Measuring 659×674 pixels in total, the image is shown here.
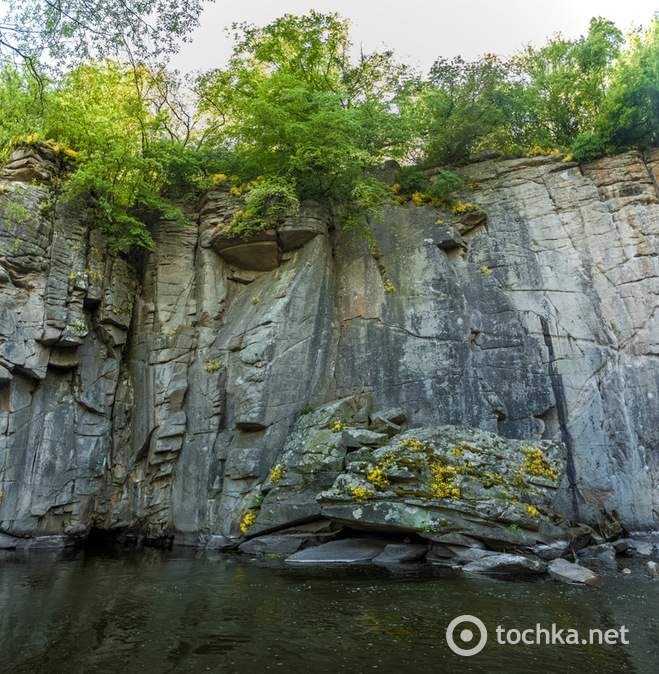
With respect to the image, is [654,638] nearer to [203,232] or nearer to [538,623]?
[538,623]

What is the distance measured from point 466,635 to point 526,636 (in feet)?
2.49

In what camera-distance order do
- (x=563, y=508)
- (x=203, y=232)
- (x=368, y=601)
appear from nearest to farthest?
(x=368, y=601) < (x=563, y=508) < (x=203, y=232)

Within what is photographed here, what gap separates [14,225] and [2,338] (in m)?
3.90

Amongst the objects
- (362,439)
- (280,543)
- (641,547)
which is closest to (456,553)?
(362,439)

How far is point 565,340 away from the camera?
17391mm

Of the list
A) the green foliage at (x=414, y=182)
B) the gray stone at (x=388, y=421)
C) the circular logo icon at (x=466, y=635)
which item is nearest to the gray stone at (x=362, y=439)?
the gray stone at (x=388, y=421)

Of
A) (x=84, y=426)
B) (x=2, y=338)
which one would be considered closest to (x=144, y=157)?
(x=2, y=338)

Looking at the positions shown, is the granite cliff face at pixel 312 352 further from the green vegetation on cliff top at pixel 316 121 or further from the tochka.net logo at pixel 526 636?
the tochka.net logo at pixel 526 636

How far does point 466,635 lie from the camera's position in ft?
21.3

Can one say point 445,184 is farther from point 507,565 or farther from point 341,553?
point 507,565

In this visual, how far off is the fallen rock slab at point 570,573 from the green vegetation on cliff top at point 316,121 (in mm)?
13384

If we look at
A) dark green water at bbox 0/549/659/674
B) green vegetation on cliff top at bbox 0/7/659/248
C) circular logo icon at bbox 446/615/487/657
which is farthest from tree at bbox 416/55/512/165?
circular logo icon at bbox 446/615/487/657

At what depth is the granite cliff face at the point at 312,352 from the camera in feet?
52.1

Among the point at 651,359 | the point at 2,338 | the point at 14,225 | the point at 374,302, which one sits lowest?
the point at 651,359
